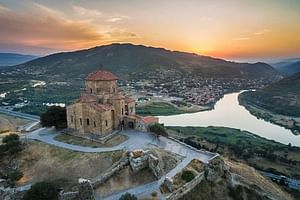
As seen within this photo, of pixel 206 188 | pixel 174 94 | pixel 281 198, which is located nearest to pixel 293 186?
pixel 281 198

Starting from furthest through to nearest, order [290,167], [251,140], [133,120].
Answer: [251,140] → [290,167] → [133,120]

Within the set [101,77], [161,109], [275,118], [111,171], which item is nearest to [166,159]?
[111,171]

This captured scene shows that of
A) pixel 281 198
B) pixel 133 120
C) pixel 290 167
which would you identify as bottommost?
pixel 290 167

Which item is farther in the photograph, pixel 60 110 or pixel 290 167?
pixel 290 167

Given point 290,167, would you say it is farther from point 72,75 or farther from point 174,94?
point 72,75

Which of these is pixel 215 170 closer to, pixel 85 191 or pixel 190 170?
pixel 190 170

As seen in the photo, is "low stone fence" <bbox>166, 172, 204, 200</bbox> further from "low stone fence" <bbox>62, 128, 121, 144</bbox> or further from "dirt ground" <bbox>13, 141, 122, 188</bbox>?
"low stone fence" <bbox>62, 128, 121, 144</bbox>

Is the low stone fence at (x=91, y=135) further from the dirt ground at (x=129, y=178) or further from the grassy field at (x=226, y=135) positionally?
the grassy field at (x=226, y=135)

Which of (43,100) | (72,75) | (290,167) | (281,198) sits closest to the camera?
(281,198)
